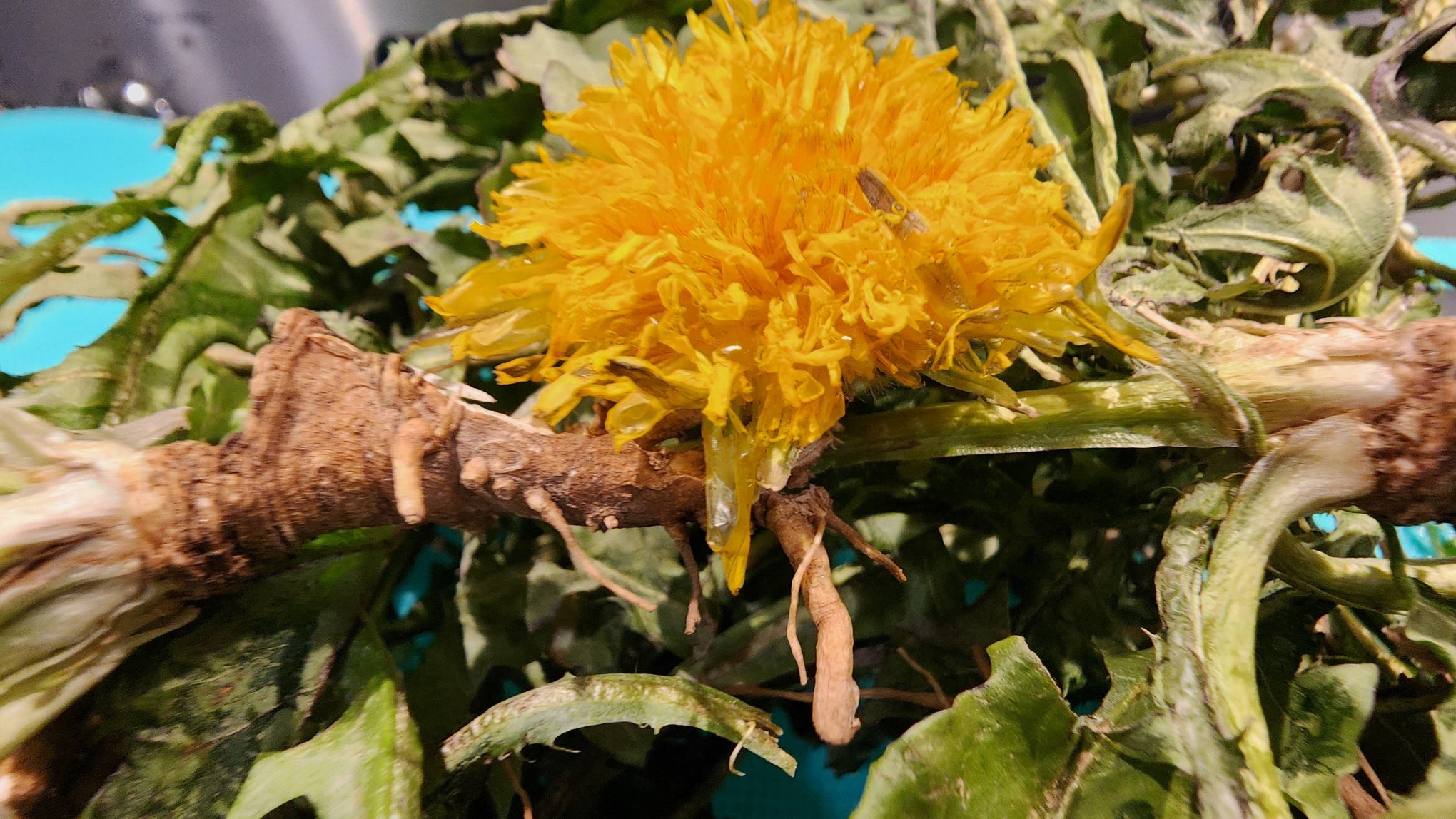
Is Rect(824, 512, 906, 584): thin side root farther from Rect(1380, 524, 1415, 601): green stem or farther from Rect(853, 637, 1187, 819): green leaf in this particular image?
Rect(1380, 524, 1415, 601): green stem

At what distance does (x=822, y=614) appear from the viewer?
37 cm

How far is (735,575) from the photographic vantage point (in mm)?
365

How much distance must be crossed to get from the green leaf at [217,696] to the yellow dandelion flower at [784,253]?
0.21 m

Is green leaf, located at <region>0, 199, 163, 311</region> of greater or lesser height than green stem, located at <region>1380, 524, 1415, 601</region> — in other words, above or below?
above

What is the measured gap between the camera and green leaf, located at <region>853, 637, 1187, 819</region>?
0.34 metres

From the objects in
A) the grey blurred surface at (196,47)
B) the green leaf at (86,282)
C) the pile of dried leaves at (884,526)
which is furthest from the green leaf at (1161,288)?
the grey blurred surface at (196,47)

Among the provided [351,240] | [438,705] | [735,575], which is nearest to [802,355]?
[735,575]

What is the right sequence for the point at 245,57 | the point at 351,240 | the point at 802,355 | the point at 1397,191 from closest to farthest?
the point at 802,355 → the point at 1397,191 → the point at 351,240 → the point at 245,57

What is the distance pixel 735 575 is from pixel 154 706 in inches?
12.6

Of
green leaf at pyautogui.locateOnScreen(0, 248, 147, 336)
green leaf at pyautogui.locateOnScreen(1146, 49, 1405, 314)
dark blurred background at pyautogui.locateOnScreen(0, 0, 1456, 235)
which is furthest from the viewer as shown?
dark blurred background at pyautogui.locateOnScreen(0, 0, 1456, 235)

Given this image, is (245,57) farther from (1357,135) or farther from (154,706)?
(1357,135)

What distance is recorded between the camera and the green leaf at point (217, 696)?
1.31 ft

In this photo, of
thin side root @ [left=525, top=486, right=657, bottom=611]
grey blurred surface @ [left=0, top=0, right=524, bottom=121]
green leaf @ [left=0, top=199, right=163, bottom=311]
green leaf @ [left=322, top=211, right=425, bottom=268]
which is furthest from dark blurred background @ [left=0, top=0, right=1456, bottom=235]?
thin side root @ [left=525, top=486, right=657, bottom=611]

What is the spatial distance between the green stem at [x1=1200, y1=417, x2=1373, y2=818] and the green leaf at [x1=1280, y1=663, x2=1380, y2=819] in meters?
0.05
